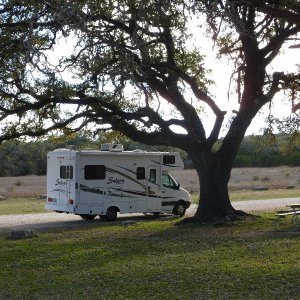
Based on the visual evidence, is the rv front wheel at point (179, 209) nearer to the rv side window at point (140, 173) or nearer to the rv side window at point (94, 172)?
the rv side window at point (140, 173)

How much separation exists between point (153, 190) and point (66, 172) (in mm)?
3829

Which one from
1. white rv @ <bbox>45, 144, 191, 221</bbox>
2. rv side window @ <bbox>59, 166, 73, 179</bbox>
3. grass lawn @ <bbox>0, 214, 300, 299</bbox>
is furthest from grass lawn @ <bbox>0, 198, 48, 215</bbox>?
grass lawn @ <bbox>0, 214, 300, 299</bbox>

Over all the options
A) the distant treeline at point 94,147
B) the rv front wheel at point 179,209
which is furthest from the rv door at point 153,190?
the distant treeline at point 94,147

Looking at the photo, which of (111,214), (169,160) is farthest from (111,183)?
(169,160)

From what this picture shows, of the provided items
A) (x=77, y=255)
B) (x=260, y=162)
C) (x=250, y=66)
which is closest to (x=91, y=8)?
(x=77, y=255)

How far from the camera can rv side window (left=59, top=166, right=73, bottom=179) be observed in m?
26.1

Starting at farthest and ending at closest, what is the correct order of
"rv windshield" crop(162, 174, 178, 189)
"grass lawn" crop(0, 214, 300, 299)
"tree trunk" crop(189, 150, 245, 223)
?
1. "rv windshield" crop(162, 174, 178, 189)
2. "tree trunk" crop(189, 150, 245, 223)
3. "grass lawn" crop(0, 214, 300, 299)

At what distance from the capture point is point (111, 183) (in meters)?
26.7

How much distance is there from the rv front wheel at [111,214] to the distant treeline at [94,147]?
286 centimetres

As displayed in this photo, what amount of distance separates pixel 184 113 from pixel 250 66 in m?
2.80

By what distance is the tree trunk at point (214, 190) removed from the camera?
79.0ft

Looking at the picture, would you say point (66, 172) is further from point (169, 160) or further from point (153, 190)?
point (169, 160)

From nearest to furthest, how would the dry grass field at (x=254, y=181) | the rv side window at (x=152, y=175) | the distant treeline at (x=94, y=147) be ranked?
the rv side window at (x=152, y=175) < the distant treeline at (x=94, y=147) < the dry grass field at (x=254, y=181)

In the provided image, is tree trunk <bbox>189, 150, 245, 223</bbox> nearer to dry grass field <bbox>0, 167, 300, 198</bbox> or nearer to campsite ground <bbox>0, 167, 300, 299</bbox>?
campsite ground <bbox>0, 167, 300, 299</bbox>
